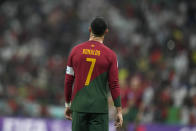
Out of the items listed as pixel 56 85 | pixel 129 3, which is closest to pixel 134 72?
pixel 56 85

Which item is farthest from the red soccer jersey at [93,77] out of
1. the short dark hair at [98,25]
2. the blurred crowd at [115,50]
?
the blurred crowd at [115,50]

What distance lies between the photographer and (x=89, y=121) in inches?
210

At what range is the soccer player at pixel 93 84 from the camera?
5.28 meters

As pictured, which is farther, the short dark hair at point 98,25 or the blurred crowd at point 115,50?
the blurred crowd at point 115,50

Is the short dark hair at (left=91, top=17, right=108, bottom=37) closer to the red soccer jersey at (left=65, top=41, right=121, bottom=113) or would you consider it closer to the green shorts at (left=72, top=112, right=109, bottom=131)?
the red soccer jersey at (left=65, top=41, right=121, bottom=113)

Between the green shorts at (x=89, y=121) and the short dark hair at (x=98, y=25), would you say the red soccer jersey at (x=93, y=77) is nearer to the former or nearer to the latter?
the green shorts at (x=89, y=121)

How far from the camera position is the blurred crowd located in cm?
1335

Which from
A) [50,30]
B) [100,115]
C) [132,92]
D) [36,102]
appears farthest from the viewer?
[50,30]

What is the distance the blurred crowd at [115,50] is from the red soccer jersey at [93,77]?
18.6ft

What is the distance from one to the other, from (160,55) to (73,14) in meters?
4.63

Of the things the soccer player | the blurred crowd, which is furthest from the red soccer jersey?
the blurred crowd

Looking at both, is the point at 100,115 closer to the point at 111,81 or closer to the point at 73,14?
the point at 111,81

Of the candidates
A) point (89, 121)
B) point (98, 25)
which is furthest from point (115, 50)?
point (89, 121)

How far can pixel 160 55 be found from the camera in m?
15.2
